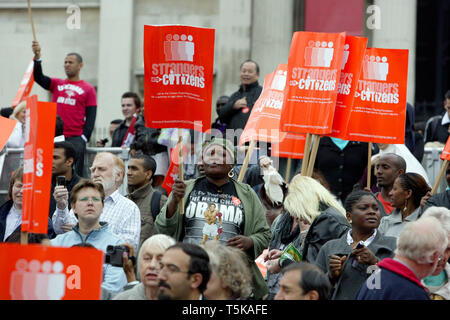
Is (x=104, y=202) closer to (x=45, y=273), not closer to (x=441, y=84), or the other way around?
(x=45, y=273)

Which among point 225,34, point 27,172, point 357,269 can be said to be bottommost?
point 357,269

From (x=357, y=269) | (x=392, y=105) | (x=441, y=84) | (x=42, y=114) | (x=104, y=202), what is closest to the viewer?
(x=42, y=114)

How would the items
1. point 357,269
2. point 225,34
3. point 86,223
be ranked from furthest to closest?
point 225,34 < point 86,223 < point 357,269

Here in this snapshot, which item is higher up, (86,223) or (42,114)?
(42,114)

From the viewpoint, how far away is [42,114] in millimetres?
6582

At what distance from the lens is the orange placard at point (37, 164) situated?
6527 mm

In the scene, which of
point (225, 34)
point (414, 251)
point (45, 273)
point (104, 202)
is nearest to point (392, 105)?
point (104, 202)

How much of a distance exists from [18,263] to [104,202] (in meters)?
3.13

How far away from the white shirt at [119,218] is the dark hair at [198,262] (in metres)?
2.30

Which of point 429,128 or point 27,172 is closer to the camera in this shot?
point 27,172

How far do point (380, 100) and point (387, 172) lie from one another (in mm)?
823

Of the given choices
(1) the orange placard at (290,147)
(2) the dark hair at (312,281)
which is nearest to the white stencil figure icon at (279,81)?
(1) the orange placard at (290,147)

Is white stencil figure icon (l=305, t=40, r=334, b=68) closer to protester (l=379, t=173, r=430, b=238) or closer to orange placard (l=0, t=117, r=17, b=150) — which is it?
protester (l=379, t=173, r=430, b=238)

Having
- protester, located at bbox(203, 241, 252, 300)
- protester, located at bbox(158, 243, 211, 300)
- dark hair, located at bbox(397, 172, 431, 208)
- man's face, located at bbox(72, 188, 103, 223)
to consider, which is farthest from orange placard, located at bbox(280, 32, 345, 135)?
protester, located at bbox(158, 243, 211, 300)
